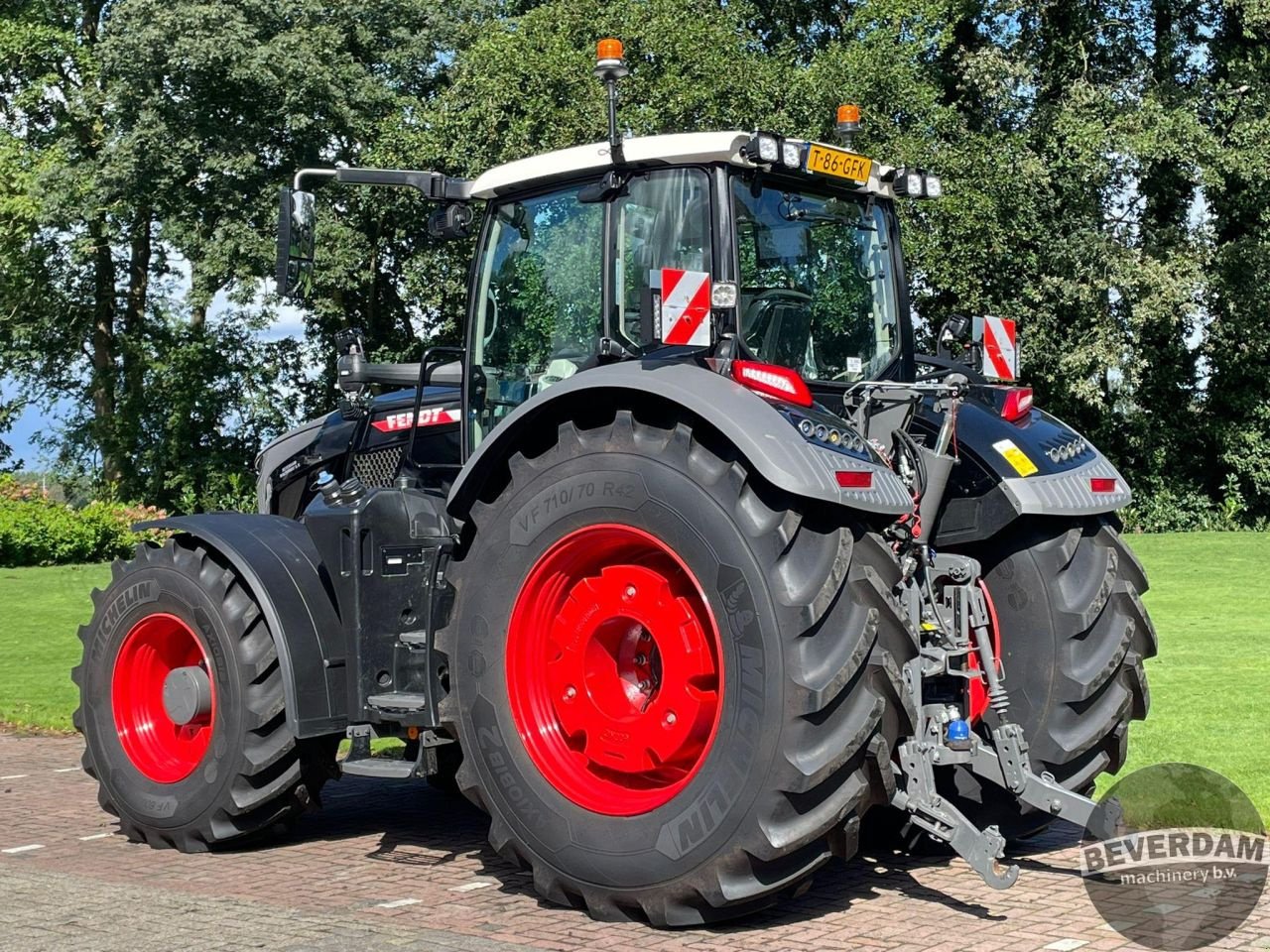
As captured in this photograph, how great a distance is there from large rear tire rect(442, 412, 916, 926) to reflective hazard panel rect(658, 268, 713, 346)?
1.16 ft

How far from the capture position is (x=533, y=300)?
6.18 meters

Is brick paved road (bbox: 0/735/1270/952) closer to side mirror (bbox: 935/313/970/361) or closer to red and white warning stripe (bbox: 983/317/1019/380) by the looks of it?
red and white warning stripe (bbox: 983/317/1019/380)

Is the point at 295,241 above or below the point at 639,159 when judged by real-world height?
below

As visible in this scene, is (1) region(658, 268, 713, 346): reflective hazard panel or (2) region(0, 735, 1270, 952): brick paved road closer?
(2) region(0, 735, 1270, 952): brick paved road

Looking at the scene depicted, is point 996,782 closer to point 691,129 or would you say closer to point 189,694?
point 189,694

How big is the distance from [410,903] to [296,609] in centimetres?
141

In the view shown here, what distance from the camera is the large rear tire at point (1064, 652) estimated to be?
230 inches

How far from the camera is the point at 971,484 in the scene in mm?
6051

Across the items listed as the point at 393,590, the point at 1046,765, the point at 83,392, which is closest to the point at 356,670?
the point at 393,590

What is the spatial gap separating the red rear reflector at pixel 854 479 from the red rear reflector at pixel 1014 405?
159 cm

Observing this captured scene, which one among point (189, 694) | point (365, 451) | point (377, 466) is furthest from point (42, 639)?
point (189, 694)

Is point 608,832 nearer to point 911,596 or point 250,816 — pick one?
point 911,596

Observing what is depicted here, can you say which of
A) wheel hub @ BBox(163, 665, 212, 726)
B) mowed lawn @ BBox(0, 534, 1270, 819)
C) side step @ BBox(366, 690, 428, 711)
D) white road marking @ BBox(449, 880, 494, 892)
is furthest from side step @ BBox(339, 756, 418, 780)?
mowed lawn @ BBox(0, 534, 1270, 819)

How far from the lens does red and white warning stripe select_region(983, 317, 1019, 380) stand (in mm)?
6414
